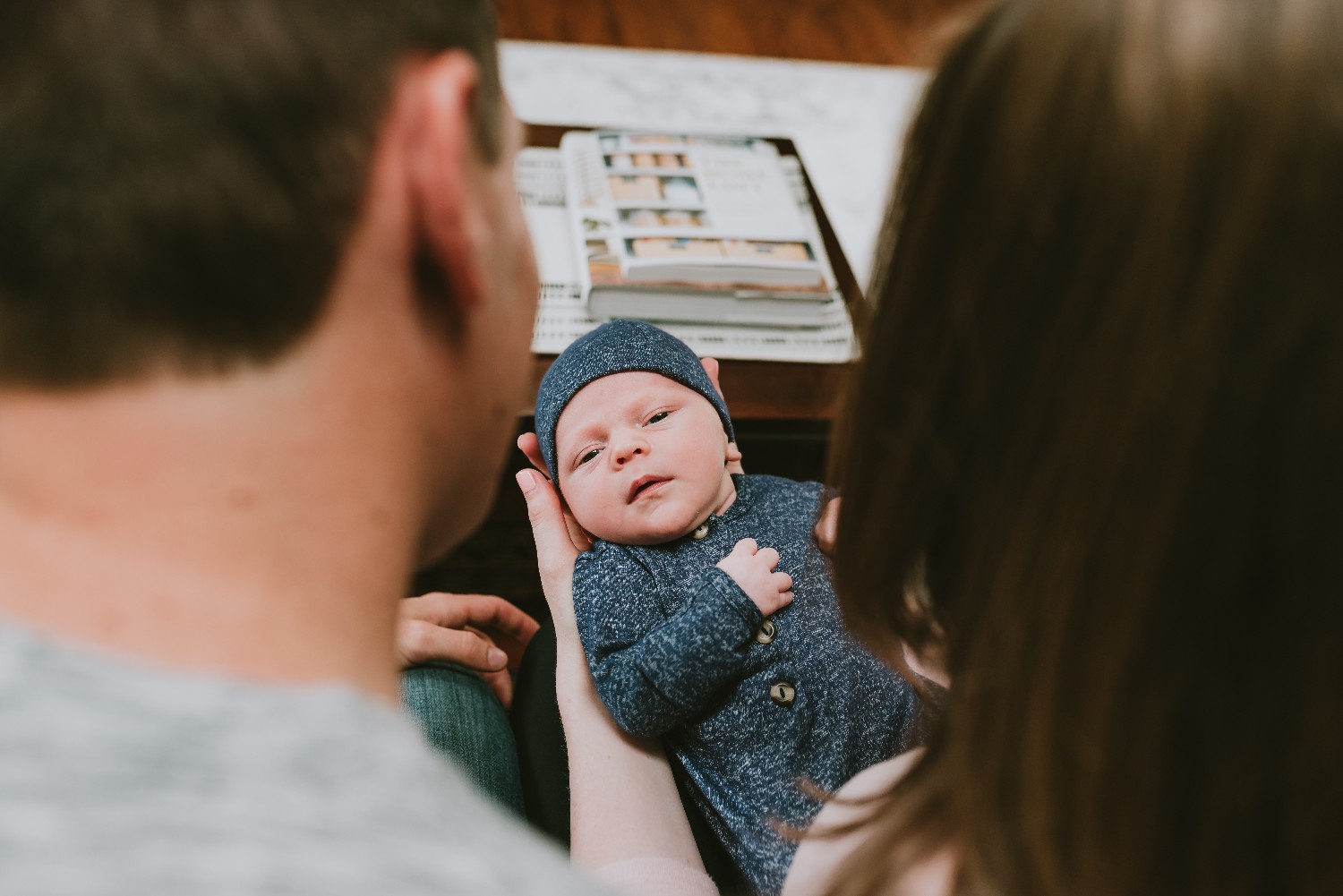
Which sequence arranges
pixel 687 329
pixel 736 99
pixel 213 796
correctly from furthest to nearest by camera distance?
pixel 736 99 < pixel 687 329 < pixel 213 796

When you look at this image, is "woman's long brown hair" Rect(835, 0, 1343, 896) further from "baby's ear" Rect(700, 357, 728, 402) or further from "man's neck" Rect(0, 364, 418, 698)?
"baby's ear" Rect(700, 357, 728, 402)

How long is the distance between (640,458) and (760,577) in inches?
8.2

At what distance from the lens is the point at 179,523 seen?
1.45 feet

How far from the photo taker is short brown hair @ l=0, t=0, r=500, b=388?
41 cm

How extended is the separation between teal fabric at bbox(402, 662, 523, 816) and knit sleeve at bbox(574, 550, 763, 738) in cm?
13

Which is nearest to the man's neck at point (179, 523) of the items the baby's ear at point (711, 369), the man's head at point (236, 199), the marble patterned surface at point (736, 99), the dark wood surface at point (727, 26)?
the man's head at point (236, 199)

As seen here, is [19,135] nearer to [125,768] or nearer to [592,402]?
[125,768]

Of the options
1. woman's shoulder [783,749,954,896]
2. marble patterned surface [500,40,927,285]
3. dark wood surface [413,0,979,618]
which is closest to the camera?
woman's shoulder [783,749,954,896]

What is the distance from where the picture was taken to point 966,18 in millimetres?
465

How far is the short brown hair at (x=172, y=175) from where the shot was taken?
414 millimetres

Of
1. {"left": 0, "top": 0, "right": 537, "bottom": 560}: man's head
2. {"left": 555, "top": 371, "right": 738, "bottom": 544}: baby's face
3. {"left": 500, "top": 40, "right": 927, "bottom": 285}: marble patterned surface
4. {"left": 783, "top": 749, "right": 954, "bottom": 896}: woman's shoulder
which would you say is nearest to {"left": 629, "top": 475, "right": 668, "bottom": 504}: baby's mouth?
{"left": 555, "top": 371, "right": 738, "bottom": 544}: baby's face

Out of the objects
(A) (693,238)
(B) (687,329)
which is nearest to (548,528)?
(B) (687,329)

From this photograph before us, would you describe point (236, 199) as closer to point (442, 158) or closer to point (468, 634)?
point (442, 158)

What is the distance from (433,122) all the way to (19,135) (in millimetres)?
177
